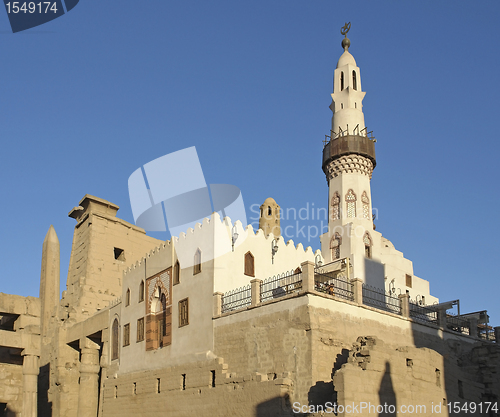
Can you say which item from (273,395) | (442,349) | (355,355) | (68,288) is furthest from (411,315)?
(68,288)

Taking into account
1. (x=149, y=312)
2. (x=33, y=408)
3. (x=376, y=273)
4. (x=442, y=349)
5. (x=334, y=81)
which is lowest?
(x=33, y=408)

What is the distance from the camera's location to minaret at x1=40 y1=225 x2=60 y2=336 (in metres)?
32.1

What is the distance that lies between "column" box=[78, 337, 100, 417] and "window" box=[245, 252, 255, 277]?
10.4 metres

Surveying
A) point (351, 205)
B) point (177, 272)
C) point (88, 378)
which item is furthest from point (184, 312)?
point (351, 205)

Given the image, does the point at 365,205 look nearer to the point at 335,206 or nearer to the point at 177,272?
the point at 335,206

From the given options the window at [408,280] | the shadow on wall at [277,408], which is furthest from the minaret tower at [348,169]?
the shadow on wall at [277,408]

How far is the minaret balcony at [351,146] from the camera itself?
2748cm

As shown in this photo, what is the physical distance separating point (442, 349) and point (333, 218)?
28.5 ft

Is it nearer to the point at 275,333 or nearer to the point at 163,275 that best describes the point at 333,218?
the point at 163,275

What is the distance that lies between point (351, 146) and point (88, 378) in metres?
16.0

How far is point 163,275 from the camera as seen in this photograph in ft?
73.7

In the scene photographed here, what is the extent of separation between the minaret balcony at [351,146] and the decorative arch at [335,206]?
1.88m

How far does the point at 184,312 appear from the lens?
68.2 ft

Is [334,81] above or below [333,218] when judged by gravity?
above
